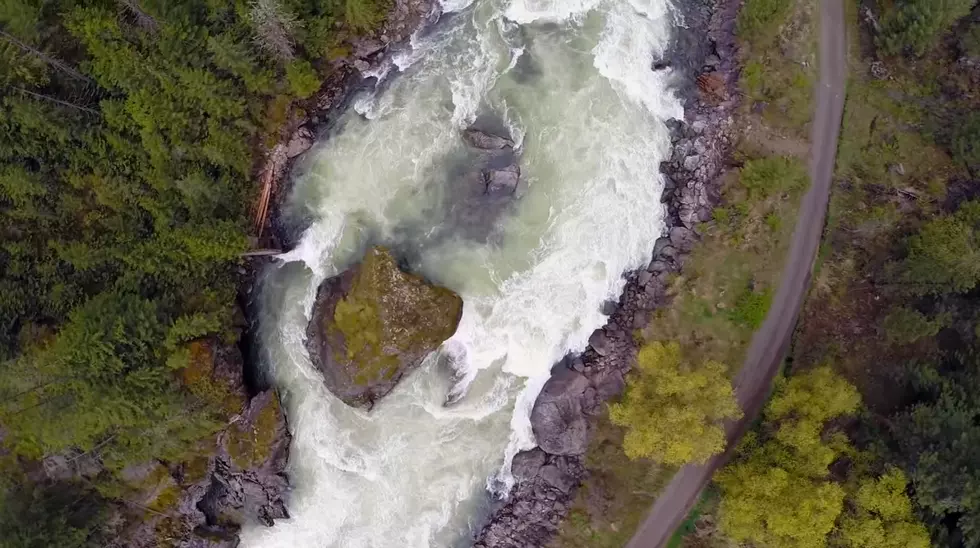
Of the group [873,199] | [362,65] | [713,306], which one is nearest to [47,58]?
[362,65]

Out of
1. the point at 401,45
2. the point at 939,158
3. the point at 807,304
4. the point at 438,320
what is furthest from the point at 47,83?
the point at 939,158

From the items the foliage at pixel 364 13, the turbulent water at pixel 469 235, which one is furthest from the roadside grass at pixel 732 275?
the foliage at pixel 364 13

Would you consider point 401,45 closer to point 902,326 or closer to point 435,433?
point 435,433

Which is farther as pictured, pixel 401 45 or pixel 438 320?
pixel 401 45

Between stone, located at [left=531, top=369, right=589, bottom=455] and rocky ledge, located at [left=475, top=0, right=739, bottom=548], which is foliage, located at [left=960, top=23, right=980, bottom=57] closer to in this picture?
rocky ledge, located at [left=475, top=0, right=739, bottom=548]

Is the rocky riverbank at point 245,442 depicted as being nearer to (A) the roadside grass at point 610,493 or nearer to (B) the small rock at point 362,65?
(B) the small rock at point 362,65

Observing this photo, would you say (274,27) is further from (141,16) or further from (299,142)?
(299,142)

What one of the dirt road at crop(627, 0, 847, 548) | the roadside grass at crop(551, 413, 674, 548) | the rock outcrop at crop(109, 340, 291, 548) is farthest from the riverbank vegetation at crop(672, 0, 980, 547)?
the rock outcrop at crop(109, 340, 291, 548)
